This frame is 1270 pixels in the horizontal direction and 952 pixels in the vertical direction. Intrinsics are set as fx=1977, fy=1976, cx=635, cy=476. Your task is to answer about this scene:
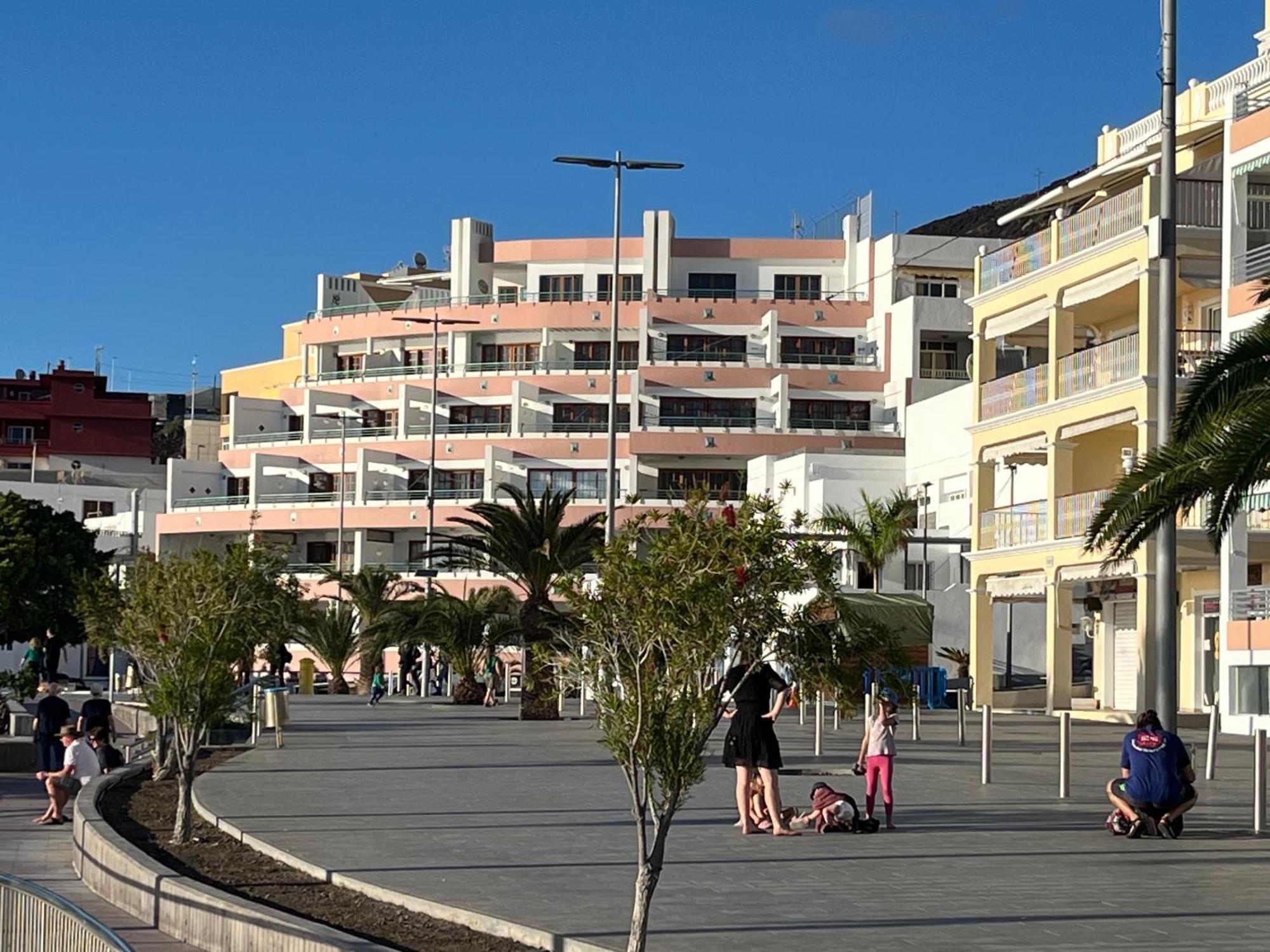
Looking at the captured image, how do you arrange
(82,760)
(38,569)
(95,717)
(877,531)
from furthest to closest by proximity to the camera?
1. (38,569)
2. (877,531)
3. (95,717)
4. (82,760)

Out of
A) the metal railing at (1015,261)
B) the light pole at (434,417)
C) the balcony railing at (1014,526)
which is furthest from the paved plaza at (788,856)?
the light pole at (434,417)

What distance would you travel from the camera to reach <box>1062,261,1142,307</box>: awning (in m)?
41.6

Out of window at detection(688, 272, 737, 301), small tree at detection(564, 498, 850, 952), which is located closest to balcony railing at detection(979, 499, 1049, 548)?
small tree at detection(564, 498, 850, 952)

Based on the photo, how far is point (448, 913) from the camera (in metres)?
12.3

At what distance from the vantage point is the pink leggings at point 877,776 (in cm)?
1816

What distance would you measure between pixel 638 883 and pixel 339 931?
1658 mm

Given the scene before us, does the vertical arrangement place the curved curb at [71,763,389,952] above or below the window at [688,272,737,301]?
below

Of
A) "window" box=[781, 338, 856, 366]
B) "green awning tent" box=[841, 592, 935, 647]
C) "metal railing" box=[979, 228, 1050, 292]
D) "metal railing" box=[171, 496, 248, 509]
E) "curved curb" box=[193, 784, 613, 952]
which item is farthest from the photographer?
"metal railing" box=[171, 496, 248, 509]

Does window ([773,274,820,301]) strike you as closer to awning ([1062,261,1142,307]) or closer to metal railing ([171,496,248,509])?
metal railing ([171,496,248,509])

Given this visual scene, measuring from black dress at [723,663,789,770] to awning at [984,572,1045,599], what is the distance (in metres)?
29.4

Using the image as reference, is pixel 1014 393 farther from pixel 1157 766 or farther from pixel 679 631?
pixel 679 631

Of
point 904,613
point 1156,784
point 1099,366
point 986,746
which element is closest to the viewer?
point 1156,784

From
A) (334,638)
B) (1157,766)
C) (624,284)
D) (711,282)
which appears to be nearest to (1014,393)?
(334,638)

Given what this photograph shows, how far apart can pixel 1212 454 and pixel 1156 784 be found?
3.00 meters
